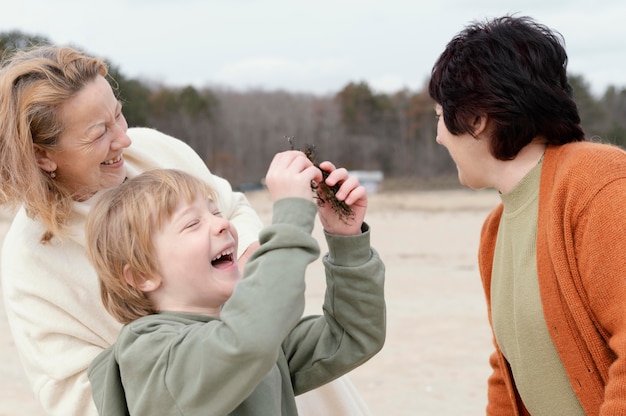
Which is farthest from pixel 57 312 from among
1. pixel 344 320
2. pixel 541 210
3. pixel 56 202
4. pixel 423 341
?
pixel 423 341

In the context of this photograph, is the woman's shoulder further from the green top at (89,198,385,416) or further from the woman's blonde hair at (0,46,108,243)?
the woman's blonde hair at (0,46,108,243)

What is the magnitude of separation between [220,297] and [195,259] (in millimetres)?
128

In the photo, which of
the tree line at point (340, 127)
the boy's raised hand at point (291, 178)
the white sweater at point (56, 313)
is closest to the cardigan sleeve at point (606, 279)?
the boy's raised hand at point (291, 178)

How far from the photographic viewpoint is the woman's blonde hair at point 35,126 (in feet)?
8.76

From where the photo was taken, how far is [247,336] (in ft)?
6.24

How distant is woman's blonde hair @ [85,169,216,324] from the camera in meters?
2.18

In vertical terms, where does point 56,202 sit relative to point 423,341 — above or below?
above

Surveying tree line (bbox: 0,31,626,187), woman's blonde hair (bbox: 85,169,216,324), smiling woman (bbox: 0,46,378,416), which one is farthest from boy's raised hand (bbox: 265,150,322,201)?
tree line (bbox: 0,31,626,187)

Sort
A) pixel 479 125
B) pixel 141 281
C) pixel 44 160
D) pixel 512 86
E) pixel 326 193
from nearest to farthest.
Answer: pixel 141 281, pixel 326 193, pixel 512 86, pixel 479 125, pixel 44 160

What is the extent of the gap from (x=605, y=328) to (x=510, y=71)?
83 cm

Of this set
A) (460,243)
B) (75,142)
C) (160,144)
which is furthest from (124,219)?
(460,243)

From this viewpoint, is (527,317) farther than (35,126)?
No

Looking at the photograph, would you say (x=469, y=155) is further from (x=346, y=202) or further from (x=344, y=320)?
(x=344, y=320)

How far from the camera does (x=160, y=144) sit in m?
3.22
